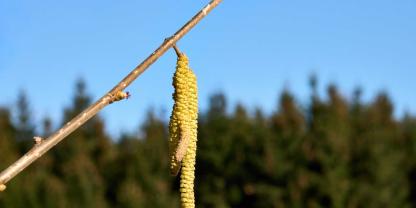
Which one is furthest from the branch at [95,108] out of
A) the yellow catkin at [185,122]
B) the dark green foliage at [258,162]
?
the dark green foliage at [258,162]

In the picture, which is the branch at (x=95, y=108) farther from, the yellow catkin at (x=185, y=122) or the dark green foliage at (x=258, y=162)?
the dark green foliage at (x=258, y=162)

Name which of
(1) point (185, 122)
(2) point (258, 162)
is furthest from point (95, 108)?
(2) point (258, 162)

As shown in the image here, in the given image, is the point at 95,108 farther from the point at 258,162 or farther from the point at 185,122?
the point at 258,162

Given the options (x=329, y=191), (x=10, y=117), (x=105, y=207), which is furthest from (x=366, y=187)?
(x=10, y=117)

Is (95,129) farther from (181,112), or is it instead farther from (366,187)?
(181,112)

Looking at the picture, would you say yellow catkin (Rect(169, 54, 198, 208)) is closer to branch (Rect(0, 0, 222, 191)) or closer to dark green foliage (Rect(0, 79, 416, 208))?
branch (Rect(0, 0, 222, 191))
